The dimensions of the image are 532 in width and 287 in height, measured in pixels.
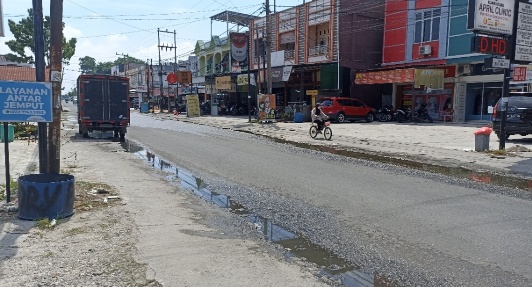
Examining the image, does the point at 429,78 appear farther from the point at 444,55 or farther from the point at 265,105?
the point at 265,105

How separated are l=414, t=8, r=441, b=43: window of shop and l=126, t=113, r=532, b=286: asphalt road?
20.4m

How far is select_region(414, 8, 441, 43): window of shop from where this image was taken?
28.5 meters

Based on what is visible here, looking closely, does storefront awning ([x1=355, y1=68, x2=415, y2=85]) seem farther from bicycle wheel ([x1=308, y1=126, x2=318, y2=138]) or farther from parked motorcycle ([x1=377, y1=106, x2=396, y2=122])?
bicycle wheel ([x1=308, y1=126, x2=318, y2=138])

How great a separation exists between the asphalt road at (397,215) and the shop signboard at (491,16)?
5631mm

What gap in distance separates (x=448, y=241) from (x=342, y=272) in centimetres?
174

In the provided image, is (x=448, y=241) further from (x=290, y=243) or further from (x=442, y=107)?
(x=442, y=107)

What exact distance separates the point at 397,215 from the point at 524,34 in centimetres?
1084

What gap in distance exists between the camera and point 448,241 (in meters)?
5.39

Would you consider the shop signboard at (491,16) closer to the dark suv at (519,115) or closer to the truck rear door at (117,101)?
the dark suv at (519,115)

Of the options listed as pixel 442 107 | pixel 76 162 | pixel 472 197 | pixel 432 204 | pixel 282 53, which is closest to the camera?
pixel 432 204

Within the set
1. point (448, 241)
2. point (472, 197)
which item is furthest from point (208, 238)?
point (472, 197)

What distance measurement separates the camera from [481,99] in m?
27.2

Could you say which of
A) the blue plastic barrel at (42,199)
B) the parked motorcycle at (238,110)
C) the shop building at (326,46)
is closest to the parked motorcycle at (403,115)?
the shop building at (326,46)

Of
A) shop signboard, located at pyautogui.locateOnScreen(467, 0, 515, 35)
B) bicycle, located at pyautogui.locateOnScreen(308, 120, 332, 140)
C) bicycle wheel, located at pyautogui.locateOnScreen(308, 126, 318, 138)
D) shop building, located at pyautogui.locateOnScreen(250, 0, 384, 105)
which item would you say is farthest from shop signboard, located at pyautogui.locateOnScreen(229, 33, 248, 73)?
shop signboard, located at pyautogui.locateOnScreen(467, 0, 515, 35)
